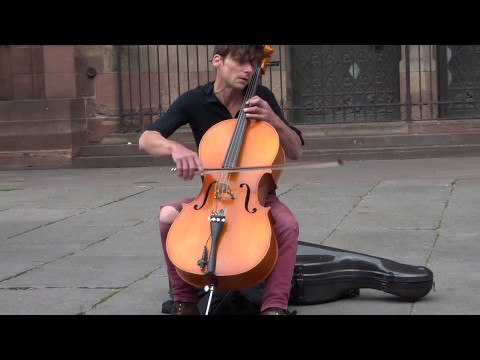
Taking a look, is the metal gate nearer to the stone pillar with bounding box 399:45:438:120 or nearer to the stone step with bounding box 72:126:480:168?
the stone pillar with bounding box 399:45:438:120

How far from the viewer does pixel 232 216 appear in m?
4.04

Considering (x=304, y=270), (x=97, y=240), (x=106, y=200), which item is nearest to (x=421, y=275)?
(x=304, y=270)

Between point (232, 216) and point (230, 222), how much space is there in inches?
1.2

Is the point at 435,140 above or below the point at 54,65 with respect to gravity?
below

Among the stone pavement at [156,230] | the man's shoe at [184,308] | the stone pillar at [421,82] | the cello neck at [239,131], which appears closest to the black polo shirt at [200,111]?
the cello neck at [239,131]

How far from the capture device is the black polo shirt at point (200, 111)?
4.56 m

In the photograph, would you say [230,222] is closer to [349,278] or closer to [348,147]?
[349,278]

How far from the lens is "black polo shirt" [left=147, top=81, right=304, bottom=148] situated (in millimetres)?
4557

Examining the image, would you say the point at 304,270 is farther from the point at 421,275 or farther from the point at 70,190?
the point at 70,190

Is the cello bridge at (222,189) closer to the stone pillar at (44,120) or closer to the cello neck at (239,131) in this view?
the cello neck at (239,131)

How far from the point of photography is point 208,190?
13.7 ft

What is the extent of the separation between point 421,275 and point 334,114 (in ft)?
27.6

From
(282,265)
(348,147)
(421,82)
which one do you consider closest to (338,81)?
(421,82)

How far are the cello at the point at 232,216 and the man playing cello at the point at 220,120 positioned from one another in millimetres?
94
